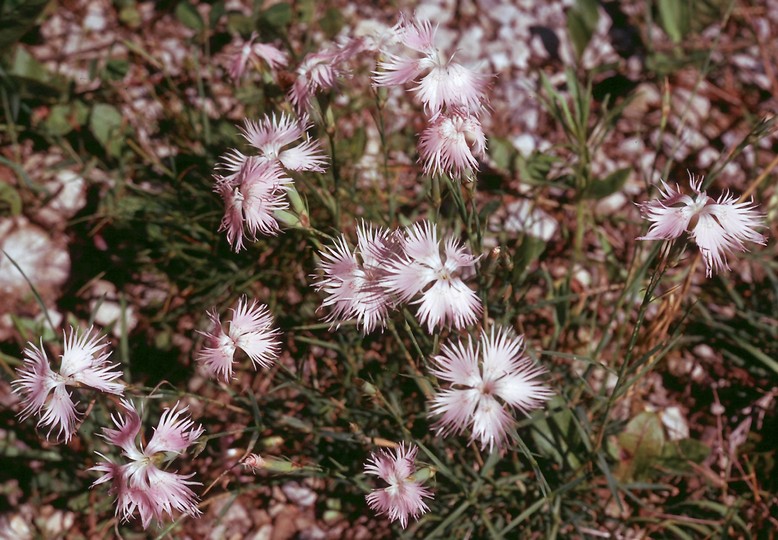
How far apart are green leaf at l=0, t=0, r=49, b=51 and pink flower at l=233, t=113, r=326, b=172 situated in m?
0.98

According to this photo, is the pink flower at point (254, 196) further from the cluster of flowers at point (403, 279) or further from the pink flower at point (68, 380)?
the pink flower at point (68, 380)

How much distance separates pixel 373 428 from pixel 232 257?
22.6 inches

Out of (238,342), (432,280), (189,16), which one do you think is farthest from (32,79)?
(432,280)

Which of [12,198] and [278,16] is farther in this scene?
[278,16]

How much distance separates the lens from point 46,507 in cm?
166

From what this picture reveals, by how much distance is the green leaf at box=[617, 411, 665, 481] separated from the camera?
1.53 metres

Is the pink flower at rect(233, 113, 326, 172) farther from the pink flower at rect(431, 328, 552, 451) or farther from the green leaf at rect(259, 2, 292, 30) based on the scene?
the green leaf at rect(259, 2, 292, 30)

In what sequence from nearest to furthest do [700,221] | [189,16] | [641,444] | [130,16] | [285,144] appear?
[700,221] → [285,144] → [641,444] → [189,16] → [130,16]

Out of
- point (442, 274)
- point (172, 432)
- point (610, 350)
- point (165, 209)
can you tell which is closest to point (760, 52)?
point (610, 350)

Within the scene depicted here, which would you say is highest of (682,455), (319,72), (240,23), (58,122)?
(319,72)

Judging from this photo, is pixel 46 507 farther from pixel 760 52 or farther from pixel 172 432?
pixel 760 52

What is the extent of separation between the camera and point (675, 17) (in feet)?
6.59

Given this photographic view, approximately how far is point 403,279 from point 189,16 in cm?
134

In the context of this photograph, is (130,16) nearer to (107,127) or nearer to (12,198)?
(107,127)
